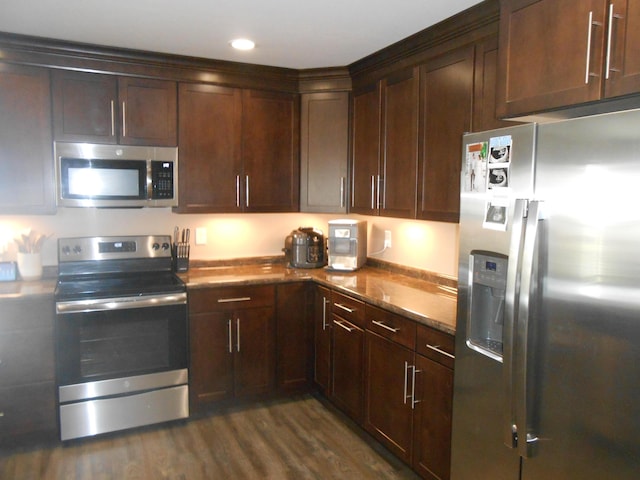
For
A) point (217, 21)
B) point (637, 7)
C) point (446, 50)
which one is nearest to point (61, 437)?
point (217, 21)

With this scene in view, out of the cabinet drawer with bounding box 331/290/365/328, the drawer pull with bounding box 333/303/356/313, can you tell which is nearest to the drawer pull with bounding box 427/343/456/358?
the cabinet drawer with bounding box 331/290/365/328

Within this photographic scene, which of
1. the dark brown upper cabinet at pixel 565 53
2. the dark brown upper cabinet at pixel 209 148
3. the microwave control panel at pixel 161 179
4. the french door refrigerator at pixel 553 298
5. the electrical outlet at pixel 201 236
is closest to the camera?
the french door refrigerator at pixel 553 298

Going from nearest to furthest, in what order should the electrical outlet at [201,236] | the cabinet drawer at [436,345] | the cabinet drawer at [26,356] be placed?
the cabinet drawer at [436,345]
the cabinet drawer at [26,356]
the electrical outlet at [201,236]

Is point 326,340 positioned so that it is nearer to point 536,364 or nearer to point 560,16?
point 536,364

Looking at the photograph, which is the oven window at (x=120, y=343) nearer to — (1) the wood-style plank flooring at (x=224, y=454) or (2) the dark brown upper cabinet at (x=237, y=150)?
(1) the wood-style plank flooring at (x=224, y=454)

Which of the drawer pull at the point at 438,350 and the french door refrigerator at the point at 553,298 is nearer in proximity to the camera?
the french door refrigerator at the point at 553,298

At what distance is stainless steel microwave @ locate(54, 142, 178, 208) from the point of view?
3131 mm

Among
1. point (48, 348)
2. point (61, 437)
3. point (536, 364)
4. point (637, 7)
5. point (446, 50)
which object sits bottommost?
point (61, 437)

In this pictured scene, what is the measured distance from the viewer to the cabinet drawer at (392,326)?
98.9 inches

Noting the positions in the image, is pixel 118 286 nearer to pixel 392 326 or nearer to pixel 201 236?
pixel 201 236

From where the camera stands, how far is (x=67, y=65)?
3.10 meters

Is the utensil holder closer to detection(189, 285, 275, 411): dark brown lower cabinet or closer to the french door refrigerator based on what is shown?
detection(189, 285, 275, 411): dark brown lower cabinet

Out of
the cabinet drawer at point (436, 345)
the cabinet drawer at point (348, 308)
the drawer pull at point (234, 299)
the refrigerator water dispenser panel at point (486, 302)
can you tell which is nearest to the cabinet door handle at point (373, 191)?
the cabinet drawer at point (348, 308)

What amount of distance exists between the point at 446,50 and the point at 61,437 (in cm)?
303
